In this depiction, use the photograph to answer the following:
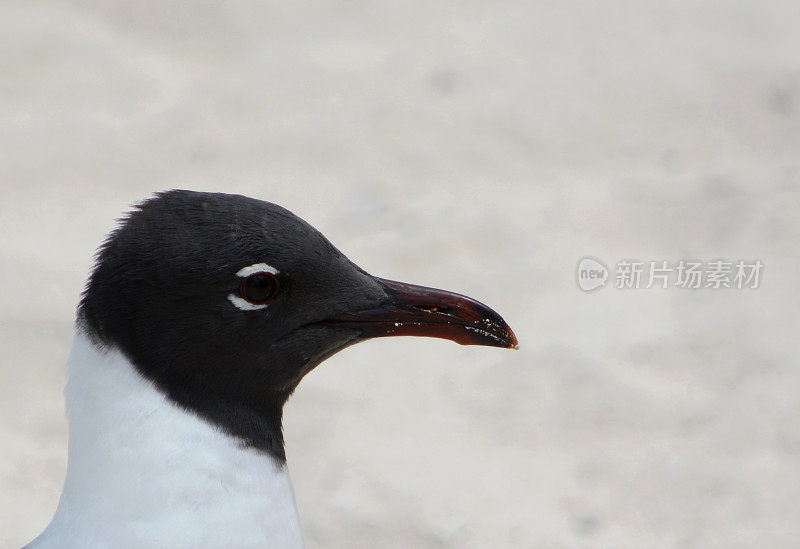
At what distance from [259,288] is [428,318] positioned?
14.3 inches

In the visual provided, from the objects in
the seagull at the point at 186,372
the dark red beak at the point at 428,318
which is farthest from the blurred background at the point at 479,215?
the seagull at the point at 186,372

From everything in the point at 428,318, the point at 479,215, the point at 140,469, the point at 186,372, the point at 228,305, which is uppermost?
the point at 479,215

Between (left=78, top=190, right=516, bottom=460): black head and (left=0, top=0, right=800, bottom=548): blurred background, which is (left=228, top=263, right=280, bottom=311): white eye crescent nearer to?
(left=78, top=190, right=516, bottom=460): black head

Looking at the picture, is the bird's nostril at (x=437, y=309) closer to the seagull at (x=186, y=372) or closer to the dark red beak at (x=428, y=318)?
the dark red beak at (x=428, y=318)

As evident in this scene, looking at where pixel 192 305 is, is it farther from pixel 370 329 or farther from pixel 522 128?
pixel 522 128

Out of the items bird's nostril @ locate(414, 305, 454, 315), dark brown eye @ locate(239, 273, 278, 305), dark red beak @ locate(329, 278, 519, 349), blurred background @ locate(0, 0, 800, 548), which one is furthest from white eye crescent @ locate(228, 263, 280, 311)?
blurred background @ locate(0, 0, 800, 548)

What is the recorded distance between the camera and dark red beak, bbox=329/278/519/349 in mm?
2270

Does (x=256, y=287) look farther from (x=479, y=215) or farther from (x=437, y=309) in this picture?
(x=479, y=215)

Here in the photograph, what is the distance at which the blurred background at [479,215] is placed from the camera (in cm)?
372

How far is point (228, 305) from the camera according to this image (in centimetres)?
208

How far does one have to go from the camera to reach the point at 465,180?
4914 millimetres

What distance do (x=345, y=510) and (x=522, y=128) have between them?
217 cm

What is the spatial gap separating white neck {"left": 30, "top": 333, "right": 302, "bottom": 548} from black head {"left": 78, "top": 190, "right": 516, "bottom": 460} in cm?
4

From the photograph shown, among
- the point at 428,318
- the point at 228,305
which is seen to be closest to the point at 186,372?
the point at 228,305
